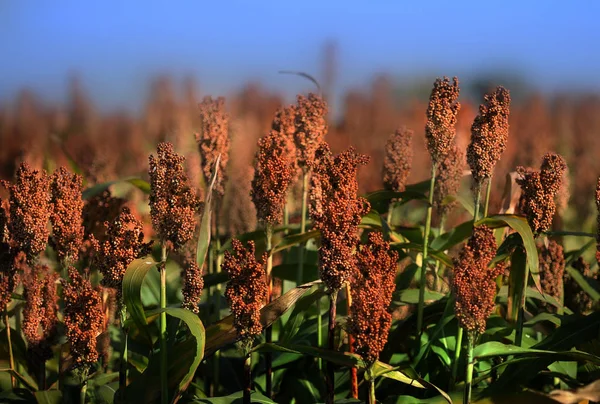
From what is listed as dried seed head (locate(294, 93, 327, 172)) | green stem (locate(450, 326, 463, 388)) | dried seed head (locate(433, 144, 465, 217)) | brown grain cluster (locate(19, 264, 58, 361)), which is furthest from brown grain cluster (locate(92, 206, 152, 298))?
dried seed head (locate(433, 144, 465, 217))

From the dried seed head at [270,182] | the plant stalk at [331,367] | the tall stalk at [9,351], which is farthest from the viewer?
the tall stalk at [9,351]

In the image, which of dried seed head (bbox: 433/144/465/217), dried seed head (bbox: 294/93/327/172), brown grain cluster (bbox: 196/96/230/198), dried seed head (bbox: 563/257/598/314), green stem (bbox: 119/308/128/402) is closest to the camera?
green stem (bbox: 119/308/128/402)

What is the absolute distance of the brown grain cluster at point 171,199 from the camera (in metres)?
2.86

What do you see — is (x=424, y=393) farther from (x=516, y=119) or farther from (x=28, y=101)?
(x=516, y=119)

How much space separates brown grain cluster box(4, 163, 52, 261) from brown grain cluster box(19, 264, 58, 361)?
0.13 m

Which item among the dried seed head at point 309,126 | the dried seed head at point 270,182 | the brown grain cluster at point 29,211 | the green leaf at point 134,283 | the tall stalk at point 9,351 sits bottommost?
the tall stalk at point 9,351

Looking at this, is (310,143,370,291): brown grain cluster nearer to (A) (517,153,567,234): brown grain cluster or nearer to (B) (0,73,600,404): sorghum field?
(B) (0,73,600,404): sorghum field

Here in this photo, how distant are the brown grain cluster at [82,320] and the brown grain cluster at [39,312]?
1.21ft

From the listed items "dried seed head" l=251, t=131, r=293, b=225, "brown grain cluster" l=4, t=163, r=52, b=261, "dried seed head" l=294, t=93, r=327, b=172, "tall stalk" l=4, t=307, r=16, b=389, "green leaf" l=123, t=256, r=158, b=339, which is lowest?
"tall stalk" l=4, t=307, r=16, b=389

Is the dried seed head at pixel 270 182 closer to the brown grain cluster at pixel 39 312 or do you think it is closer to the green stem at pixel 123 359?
the green stem at pixel 123 359

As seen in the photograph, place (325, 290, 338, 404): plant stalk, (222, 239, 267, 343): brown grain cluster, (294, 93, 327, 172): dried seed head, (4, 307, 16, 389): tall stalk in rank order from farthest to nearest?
Answer: (294, 93, 327, 172): dried seed head
(4, 307, 16, 389): tall stalk
(325, 290, 338, 404): plant stalk
(222, 239, 267, 343): brown grain cluster

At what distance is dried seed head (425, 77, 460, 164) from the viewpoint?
317 cm

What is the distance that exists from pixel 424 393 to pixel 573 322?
2.08 ft

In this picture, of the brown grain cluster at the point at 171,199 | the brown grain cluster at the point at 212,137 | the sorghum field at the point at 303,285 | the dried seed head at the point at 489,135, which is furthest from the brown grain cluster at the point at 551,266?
the brown grain cluster at the point at 171,199
